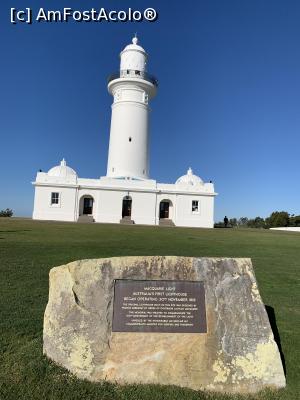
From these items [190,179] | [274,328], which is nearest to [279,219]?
[190,179]

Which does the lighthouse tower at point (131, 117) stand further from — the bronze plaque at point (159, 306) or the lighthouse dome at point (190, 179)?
the bronze plaque at point (159, 306)

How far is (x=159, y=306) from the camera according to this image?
447cm

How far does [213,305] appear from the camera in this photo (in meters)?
4.46

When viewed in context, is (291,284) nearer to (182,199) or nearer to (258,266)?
(258,266)

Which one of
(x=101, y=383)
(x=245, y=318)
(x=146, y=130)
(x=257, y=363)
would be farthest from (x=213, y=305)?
(x=146, y=130)

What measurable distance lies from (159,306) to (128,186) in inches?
1258

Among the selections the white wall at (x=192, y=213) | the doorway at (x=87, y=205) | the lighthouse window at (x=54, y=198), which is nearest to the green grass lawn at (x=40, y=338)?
the lighthouse window at (x=54, y=198)

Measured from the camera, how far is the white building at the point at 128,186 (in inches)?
1409

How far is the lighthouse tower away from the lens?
124ft

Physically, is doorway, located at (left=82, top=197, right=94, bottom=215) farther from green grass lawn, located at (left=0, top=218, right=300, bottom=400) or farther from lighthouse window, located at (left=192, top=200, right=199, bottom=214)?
green grass lawn, located at (left=0, top=218, right=300, bottom=400)

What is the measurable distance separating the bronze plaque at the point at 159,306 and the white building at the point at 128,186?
101ft

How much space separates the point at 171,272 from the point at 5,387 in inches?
81.9

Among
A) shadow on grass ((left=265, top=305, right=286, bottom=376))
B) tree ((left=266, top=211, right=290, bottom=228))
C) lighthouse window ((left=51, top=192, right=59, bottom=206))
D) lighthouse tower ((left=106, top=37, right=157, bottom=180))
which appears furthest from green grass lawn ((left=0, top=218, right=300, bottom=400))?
tree ((left=266, top=211, right=290, bottom=228))

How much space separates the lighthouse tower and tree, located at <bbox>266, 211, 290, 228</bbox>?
784 inches
